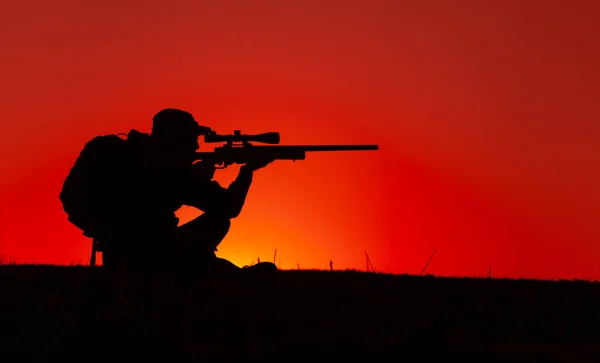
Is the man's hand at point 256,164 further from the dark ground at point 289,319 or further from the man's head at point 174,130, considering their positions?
the dark ground at point 289,319

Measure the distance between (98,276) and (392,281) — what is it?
409 cm

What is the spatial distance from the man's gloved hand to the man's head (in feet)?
1.17

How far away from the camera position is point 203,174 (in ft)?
37.4

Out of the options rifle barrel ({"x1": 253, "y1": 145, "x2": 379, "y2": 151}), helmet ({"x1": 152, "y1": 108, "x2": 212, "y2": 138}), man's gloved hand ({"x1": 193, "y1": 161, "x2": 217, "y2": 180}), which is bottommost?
man's gloved hand ({"x1": 193, "y1": 161, "x2": 217, "y2": 180})

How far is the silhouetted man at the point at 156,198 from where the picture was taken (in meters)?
10.6

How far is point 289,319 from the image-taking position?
8.77m

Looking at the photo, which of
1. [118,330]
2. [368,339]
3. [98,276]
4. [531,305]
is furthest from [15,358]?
[531,305]

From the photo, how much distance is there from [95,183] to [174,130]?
1151mm

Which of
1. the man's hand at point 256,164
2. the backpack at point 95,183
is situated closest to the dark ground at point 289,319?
the backpack at point 95,183

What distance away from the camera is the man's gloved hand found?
37.3 feet

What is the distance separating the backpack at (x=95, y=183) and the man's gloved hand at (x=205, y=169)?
1.07 m

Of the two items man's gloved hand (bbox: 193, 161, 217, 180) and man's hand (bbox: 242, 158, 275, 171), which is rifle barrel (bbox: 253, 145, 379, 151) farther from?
man's gloved hand (bbox: 193, 161, 217, 180)

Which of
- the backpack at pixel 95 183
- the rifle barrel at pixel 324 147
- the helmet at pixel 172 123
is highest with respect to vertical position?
the rifle barrel at pixel 324 147

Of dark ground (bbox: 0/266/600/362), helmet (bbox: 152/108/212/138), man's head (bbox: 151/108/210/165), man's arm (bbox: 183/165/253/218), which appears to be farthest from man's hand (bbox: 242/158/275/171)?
dark ground (bbox: 0/266/600/362)
